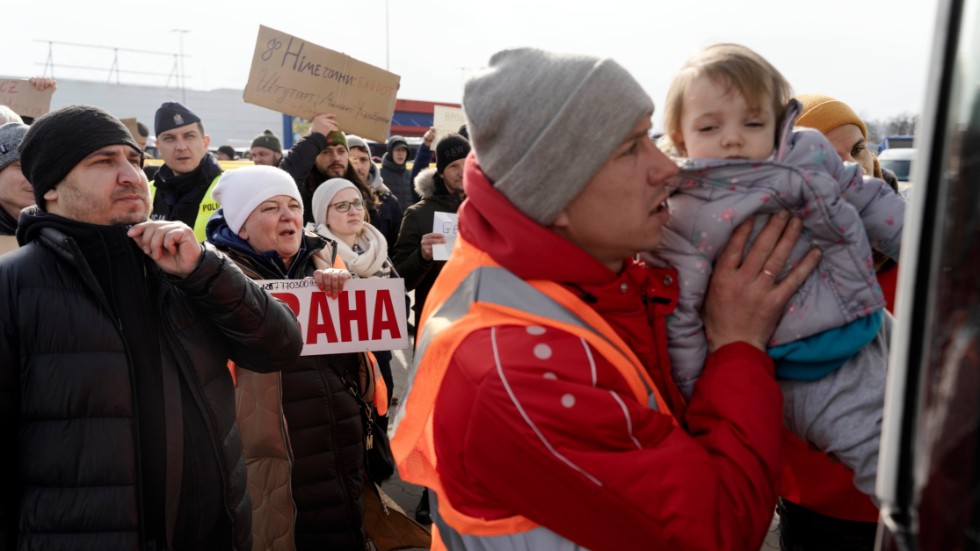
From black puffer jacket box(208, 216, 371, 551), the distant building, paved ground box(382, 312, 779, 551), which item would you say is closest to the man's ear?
black puffer jacket box(208, 216, 371, 551)

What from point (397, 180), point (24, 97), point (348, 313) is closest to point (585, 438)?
point (348, 313)

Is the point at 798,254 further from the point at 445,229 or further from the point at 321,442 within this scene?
the point at 445,229

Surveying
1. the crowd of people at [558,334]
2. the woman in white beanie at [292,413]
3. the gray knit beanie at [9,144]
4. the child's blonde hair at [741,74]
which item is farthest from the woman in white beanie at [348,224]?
the child's blonde hair at [741,74]

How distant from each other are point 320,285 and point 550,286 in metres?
2.42

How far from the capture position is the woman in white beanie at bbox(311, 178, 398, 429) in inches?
181

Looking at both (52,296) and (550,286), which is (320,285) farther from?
(550,286)

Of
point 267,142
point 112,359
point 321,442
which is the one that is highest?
point 267,142

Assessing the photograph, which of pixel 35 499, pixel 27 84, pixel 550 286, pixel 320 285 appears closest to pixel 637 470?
pixel 550 286

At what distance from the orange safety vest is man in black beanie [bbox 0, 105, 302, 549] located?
3.45ft

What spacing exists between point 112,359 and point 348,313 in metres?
1.57

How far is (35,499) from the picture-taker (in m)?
2.06

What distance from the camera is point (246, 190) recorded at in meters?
3.55

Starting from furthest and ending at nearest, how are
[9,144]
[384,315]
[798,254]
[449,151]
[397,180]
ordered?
1. [397,180]
2. [449,151]
3. [384,315]
4. [9,144]
5. [798,254]

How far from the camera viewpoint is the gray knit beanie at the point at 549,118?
53.1 inches
